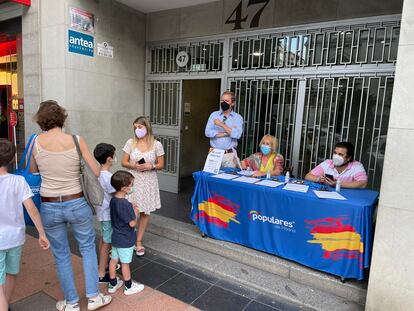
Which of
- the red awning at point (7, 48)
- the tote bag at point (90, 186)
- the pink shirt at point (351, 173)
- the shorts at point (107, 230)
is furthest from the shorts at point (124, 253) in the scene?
the red awning at point (7, 48)

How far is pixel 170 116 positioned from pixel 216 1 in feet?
6.80

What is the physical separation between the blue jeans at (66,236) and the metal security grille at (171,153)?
3.22m

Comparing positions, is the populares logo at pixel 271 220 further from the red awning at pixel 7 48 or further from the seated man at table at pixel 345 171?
the red awning at pixel 7 48

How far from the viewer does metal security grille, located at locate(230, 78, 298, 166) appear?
434 cm

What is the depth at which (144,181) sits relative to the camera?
10.6 feet

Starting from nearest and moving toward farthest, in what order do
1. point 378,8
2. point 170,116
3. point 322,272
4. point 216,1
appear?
point 322,272 → point 378,8 → point 216,1 → point 170,116

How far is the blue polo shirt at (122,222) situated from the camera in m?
2.46

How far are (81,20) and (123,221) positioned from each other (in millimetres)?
3423

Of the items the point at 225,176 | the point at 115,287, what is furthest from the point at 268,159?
the point at 115,287

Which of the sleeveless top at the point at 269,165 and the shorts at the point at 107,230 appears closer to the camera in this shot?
the shorts at the point at 107,230

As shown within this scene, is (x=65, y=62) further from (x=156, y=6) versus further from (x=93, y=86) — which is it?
(x=156, y=6)

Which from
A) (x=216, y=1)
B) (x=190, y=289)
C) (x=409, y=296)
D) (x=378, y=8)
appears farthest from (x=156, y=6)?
(x=409, y=296)

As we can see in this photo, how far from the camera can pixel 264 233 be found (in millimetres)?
3018

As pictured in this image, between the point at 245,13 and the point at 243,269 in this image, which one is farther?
the point at 245,13
